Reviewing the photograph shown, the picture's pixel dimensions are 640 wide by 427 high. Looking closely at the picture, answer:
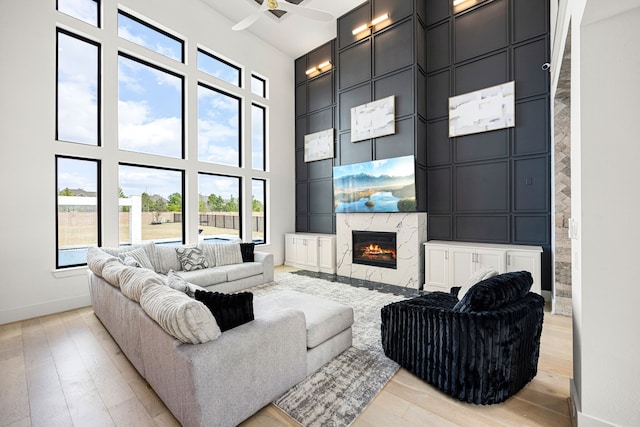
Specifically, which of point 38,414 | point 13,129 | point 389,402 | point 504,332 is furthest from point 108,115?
point 504,332

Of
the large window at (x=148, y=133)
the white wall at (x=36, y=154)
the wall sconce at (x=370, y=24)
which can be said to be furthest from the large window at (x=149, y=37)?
the wall sconce at (x=370, y=24)

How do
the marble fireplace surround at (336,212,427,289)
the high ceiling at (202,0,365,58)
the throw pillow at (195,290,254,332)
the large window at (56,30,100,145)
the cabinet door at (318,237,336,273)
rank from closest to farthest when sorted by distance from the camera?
the throw pillow at (195,290,254,332), the large window at (56,30,100,145), the marble fireplace surround at (336,212,427,289), the high ceiling at (202,0,365,58), the cabinet door at (318,237,336,273)

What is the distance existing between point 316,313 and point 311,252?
12.7ft

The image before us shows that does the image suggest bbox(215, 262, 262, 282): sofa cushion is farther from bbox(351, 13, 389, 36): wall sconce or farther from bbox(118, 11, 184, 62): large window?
bbox(351, 13, 389, 36): wall sconce

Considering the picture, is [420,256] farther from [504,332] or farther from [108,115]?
[108,115]

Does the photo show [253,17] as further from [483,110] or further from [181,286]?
[181,286]

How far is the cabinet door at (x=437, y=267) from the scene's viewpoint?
4.53m

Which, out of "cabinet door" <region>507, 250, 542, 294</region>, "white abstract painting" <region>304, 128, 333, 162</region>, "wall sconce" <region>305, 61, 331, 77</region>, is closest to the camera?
"cabinet door" <region>507, 250, 542, 294</region>

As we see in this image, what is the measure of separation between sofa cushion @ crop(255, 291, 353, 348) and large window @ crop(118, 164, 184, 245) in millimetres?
3345

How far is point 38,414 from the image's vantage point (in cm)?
186

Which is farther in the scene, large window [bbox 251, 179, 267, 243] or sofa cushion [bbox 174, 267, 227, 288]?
large window [bbox 251, 179, 267, 243]

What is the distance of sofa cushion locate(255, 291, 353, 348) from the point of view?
7.50 feet

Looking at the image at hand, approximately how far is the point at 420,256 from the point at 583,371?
10.8 feet

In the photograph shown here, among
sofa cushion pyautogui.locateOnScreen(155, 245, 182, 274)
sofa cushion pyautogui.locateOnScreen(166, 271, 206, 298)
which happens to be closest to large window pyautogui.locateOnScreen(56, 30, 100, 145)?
sofa cushion pyautogui.locateOnScreen(155, 245, 182, 274)
